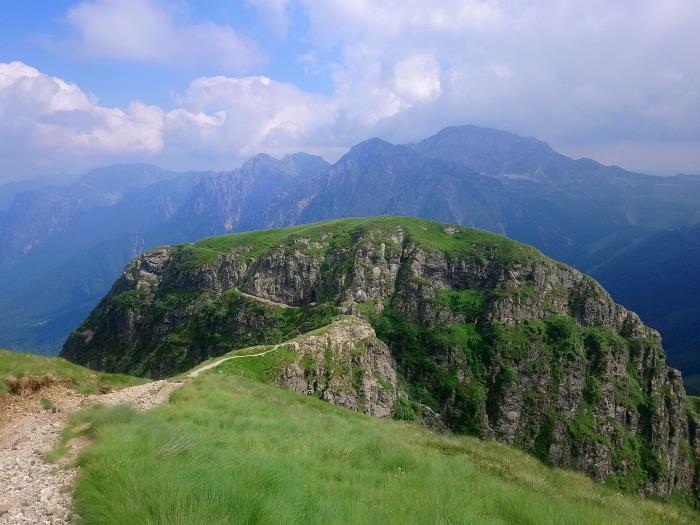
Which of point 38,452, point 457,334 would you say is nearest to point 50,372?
point 38,452

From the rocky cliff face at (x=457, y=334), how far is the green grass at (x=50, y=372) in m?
64.9

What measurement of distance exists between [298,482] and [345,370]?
244ft

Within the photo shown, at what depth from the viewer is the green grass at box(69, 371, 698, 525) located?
7.68 m

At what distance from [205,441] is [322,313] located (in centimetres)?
11517

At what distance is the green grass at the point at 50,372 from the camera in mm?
21469

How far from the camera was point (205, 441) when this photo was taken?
41.8 feet

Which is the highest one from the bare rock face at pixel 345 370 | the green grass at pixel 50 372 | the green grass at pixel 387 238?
the green grass at pixel 387 238

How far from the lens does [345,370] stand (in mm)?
82562

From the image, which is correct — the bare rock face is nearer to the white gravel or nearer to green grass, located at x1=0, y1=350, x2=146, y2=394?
green grass, located at x1=0, y1=350, x2=146, y2=394

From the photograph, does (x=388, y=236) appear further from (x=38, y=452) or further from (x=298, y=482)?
(x=298, y=482)

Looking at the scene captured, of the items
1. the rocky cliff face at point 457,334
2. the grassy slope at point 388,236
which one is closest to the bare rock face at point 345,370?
the rocky cliff face at point 457,334

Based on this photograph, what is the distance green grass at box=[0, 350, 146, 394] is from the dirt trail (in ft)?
3.49

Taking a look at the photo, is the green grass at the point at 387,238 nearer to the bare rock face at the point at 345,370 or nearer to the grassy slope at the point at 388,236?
the grassy slope at the point at 388,236

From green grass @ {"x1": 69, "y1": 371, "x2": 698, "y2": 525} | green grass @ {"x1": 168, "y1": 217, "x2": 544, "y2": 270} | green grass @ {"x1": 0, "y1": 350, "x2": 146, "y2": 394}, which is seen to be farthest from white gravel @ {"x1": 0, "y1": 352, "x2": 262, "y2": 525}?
green grass @ {"x1": 168, "y1": 217, "x2": 544, "y2": 270}
